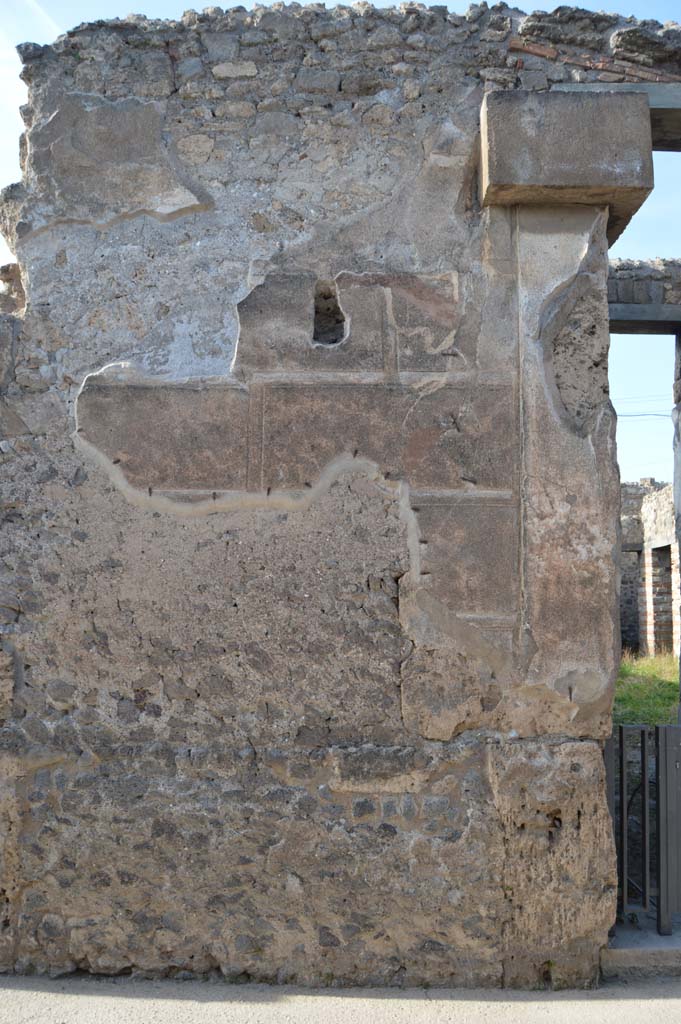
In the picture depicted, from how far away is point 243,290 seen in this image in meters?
3.31

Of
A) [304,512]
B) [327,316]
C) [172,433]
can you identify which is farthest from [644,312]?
[172,433]

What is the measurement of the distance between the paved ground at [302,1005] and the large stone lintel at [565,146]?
275 centimetres

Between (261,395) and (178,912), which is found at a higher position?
(261,395)

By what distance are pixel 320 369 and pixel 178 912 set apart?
1.94m

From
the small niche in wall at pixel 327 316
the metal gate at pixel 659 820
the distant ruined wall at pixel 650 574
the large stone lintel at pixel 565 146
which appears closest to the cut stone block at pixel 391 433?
the small niche in wall at pixel 327 316

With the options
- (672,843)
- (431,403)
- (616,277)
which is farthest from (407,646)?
(616,277)

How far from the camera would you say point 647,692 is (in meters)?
8.84

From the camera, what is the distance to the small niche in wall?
3.32m

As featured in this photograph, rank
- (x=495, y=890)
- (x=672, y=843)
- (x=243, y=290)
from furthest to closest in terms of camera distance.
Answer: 1. (x=672, y=843)
2. (x=243, y=290)
3. (x=495, y=890)

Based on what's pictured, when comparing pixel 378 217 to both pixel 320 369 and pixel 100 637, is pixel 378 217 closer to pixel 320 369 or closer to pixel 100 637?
pixel 320 369

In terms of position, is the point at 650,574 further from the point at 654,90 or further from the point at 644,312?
the point at 654,90

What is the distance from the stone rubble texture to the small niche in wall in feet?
0.06

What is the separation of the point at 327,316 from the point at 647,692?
6.72 metres

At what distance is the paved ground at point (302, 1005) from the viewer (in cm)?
287
